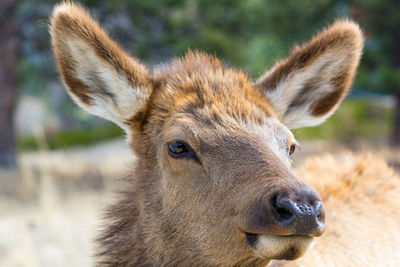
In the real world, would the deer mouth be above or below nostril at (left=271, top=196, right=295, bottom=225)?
below

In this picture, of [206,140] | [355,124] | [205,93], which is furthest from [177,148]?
[355,124]

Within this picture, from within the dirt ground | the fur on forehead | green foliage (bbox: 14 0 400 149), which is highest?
green foliage (bbox: 14 0 400 149)

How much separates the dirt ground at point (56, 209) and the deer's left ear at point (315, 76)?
0.48m

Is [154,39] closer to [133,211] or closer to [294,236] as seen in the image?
[133,211]

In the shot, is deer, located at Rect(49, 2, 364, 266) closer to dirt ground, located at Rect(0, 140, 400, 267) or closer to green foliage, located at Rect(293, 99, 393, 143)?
dirt ground, located at Rect(0, 140, 400, 267)

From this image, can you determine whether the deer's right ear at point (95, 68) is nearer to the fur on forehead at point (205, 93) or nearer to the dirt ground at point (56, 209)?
the fur on forehead at point (205, 93)

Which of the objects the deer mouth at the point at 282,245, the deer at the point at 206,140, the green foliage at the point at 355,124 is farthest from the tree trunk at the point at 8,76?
the deer mouth at the point at 282,245

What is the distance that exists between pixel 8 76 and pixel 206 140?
10814mm

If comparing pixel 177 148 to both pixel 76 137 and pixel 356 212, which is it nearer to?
Result: pixel 356 212

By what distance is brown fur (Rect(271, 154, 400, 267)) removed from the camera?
Result: 12.9ft

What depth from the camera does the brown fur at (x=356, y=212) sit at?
12.9 ft

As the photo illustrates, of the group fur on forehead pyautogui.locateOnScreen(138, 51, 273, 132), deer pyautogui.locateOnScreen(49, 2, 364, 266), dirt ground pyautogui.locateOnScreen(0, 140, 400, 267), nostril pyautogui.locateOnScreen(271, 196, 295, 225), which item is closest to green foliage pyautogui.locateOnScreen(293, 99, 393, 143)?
dirt ground pyautogui.locateOnScreen(0, 140, 400, 267)

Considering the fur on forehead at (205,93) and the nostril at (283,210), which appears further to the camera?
the fur on forehead at (205,93)

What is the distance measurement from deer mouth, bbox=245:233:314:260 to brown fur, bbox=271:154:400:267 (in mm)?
851
